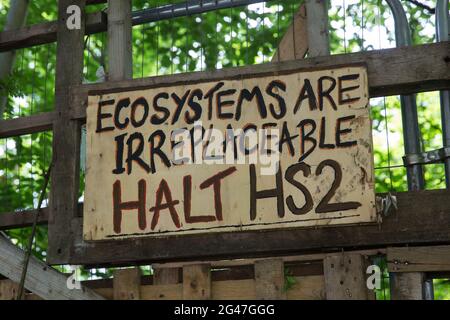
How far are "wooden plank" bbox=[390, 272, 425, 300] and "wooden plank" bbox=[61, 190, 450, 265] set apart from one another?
177 mm

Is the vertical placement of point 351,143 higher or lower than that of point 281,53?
lower

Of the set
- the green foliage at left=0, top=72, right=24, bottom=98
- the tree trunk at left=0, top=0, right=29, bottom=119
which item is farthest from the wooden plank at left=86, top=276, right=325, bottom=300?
the tree trunk at left=0, top=0, right=29, bottom=119

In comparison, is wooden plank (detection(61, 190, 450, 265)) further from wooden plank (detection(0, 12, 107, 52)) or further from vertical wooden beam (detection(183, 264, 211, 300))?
wooden plank (detection(0, 12, 107, 52))

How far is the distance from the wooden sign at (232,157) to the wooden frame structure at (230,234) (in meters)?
0.08

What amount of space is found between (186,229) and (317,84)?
1009 millimetres

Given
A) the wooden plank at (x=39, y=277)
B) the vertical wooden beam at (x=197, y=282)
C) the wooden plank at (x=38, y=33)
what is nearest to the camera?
the vertical wooden beam at (x=197, y=282)

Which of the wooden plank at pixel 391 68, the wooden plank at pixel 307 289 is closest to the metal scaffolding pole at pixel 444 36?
the wooden plank at pixel 391 68

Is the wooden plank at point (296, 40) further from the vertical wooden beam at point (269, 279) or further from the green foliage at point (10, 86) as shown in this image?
the green foliage at point (10, 86)

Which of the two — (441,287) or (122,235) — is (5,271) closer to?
(122,235)

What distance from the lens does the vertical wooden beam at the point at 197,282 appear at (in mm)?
4203

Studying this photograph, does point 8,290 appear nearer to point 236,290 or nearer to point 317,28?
point 236,290

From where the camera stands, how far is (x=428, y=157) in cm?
431
